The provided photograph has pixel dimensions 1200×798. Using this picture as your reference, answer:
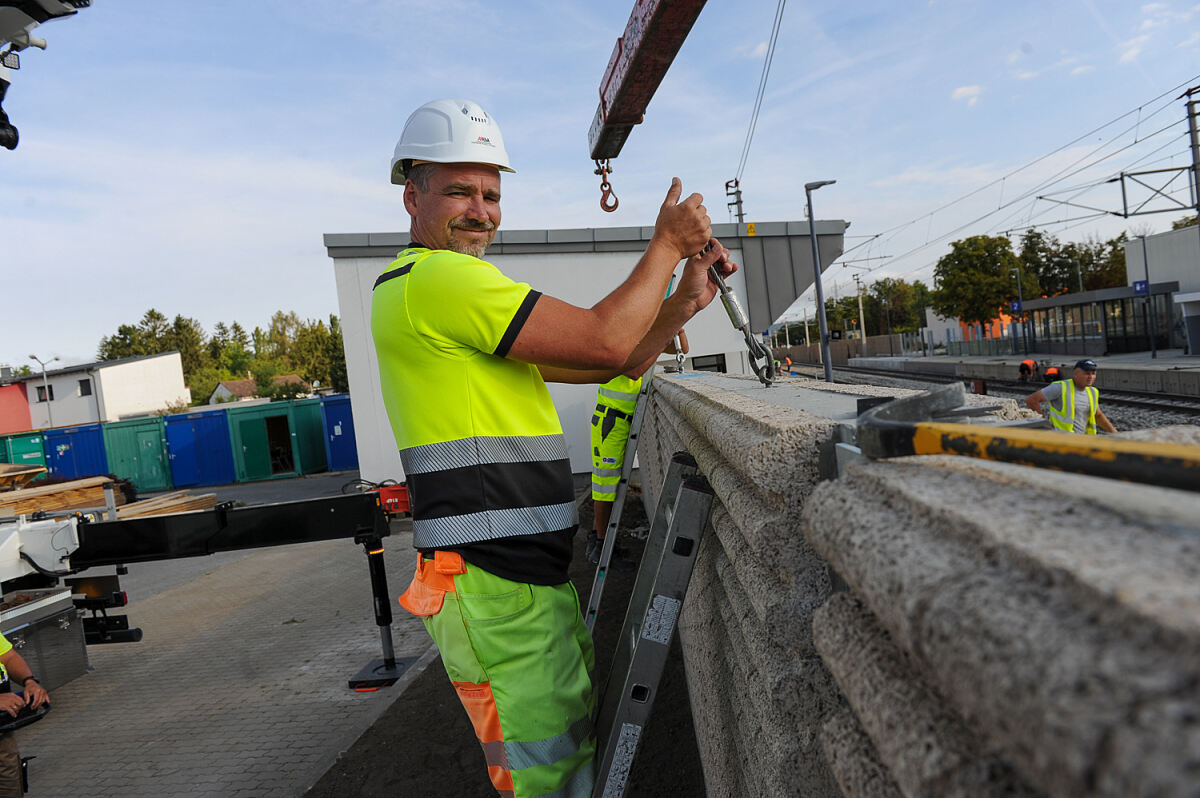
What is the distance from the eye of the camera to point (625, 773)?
212 cm

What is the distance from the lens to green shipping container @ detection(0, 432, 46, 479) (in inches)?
1057

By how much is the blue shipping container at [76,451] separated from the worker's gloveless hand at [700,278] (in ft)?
93.4

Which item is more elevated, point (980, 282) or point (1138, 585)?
point (980, 282)

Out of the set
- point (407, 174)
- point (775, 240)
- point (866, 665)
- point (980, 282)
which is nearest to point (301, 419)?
point (775, 240)

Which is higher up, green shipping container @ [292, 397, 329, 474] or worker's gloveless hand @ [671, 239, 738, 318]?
worker's gloveless hand @ [671, 239, 738, 318]

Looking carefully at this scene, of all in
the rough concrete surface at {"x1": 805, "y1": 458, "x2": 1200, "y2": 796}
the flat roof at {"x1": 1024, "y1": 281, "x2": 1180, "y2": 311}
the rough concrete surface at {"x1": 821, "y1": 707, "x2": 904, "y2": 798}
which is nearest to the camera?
the rough concrete surface at {"x1": 805, "y1": 458, "x2": 1200, "y2": 796}

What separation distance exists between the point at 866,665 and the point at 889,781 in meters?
0.14

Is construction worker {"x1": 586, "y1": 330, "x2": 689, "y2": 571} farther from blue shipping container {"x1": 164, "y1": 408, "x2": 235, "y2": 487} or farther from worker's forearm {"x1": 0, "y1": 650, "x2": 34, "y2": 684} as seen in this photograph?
blue shipping container {"x1": 164, "y1": 408, "x2": 235, "y2": 487}

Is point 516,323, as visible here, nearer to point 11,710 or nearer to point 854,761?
point 854,761

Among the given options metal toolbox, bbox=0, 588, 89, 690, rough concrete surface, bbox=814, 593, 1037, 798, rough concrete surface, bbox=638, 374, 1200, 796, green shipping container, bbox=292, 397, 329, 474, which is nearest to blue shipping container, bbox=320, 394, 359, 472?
green shipping container, bbox=292, 397, 329, 474

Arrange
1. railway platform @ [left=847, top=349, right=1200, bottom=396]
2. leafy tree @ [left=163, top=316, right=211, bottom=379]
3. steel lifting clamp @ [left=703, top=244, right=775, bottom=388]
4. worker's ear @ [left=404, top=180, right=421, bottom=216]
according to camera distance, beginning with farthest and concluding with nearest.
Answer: leafy tree @ [left=163, top=316, right=211, bottom=379], railway platform @ [left=847, top=349, right=1200, bottom=396], steel lifting clamp @ [left=703, top=244, right=775, bottom=388], worker's ear @ [left=404, top=180, right=421, bottom=216]

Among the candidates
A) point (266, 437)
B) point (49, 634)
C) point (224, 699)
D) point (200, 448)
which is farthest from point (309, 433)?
point (224, 699)

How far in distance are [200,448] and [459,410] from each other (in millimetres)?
26001

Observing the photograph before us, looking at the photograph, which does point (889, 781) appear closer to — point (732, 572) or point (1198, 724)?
point (1198, 724)
